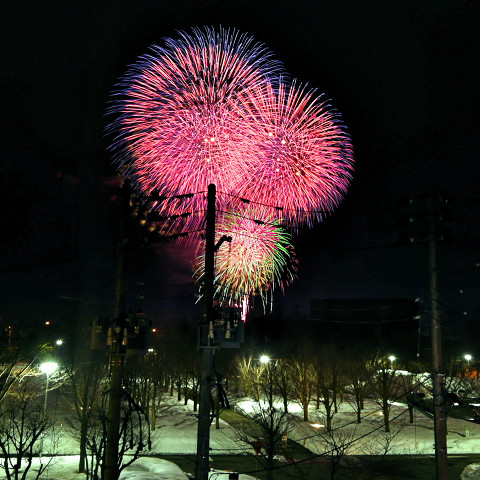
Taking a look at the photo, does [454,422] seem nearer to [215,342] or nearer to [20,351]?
[20,351]

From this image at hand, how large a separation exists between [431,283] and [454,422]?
36.3 meters

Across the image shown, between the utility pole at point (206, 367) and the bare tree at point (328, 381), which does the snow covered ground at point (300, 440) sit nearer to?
the bare tree at point (328, 381)

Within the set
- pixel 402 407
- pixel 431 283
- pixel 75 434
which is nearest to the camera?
pixel 431 283

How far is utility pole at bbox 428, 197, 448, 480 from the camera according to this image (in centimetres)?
1312

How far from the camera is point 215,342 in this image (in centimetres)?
1241

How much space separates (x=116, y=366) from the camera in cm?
1037

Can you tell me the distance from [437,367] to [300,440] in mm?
16878

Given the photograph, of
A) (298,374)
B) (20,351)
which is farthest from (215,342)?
(298,374)

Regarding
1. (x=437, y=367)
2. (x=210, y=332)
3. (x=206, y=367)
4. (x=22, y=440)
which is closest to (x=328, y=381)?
(x=22, y=440)

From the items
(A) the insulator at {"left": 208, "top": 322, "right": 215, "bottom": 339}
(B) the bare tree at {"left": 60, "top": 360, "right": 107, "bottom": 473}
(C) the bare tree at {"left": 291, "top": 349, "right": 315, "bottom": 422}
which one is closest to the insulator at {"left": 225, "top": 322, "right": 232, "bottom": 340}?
(A) the insulator at {"left": 208, "top": 322, "right": 215, "bottom": 339}

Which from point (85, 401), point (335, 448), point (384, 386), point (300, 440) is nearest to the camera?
point (335, 448)

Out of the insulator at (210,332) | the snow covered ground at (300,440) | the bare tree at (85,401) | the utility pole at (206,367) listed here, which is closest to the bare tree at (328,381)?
the snow covered ground at (300,440)

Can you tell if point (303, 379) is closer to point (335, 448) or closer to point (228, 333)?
point (335, 448)

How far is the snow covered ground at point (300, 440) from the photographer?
25914 mm
